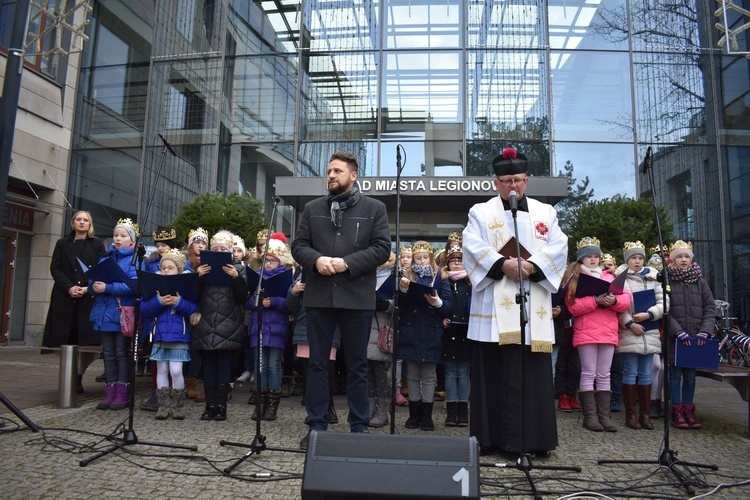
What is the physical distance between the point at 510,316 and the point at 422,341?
50.3 inches

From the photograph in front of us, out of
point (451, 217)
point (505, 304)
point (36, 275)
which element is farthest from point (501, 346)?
point (36, 275)

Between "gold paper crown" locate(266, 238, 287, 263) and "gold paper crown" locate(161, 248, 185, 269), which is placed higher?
"gold paper crown" locate(266, 238, 287, 263)

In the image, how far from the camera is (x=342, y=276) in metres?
4.42

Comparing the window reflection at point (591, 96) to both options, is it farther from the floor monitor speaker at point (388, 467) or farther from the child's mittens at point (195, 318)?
the floor monitor speaker at point (388, 467)

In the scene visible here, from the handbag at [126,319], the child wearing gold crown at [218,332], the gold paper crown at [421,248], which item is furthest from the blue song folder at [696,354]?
the handbag at [126,319]

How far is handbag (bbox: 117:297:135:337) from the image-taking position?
5.91 meters

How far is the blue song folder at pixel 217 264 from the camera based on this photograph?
545 centimetres

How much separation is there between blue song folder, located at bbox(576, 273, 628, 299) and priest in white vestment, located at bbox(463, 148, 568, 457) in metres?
1.25

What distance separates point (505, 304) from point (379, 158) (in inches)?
431

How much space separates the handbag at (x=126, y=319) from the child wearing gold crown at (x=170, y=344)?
0.32m

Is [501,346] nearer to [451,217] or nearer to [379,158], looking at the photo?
[451,217]

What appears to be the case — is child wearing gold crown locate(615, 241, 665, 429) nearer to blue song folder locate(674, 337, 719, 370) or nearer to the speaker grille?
blue song folder locate(674, 337, 719, 370)

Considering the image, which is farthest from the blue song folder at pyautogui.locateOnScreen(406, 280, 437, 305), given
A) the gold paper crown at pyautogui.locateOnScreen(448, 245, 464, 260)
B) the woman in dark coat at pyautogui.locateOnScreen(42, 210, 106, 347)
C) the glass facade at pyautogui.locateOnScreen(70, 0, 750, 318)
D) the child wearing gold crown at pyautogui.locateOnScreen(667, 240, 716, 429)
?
the glass facade at pyautogui.locateOnScreen(70, 0, 750, 318)

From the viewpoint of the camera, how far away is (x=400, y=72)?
15523 millimetres
